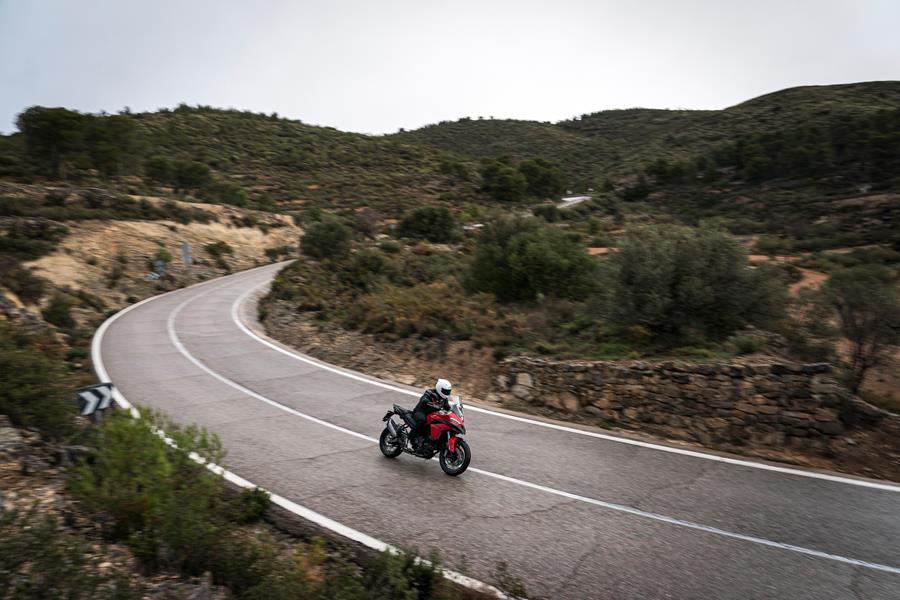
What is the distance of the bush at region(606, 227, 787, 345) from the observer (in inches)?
428

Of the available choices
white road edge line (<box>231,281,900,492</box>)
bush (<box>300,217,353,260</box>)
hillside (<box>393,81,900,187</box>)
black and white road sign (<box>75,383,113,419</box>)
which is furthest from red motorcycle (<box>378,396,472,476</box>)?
hillside (<box>393,81,900,187</box>)

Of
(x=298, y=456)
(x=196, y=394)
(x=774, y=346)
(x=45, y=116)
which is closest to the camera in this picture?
(x=298, y=456)

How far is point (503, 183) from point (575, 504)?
175 ft

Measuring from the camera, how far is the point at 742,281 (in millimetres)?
10961

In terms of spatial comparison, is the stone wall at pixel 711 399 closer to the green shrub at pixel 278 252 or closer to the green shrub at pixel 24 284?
the green shrub at pixel 24 284

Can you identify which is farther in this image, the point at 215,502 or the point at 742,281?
the point at 742,281

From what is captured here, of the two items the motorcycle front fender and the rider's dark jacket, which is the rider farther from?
the motorcycle front fender

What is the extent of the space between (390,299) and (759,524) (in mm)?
11392

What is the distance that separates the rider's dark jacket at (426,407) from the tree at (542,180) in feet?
180

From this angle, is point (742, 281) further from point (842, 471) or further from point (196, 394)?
point (196, 394)

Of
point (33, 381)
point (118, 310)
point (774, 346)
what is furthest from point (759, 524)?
point (118, 310)

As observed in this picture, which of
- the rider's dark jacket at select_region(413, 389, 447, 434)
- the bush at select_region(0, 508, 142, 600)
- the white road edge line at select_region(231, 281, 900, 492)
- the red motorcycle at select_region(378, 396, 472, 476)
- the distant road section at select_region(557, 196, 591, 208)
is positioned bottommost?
the white road edge line at select_region(231, 281, 900, 492)

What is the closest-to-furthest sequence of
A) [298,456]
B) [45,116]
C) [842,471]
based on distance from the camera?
[842,471] → [298,456] → [45,116]

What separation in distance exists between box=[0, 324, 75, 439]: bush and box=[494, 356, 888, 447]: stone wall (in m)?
8.16
